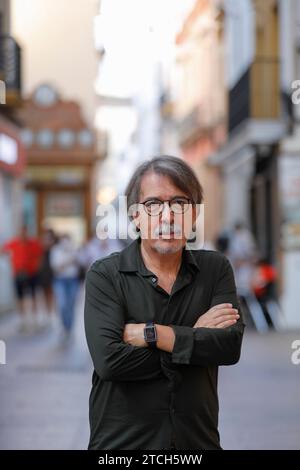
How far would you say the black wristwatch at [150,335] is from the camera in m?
2.68

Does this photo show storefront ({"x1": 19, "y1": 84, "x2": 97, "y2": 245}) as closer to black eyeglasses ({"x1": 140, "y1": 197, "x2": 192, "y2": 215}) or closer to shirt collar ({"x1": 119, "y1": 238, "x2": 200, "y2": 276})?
shirt collar ({"x1": 119, "y1": 238, "x2": 200, "y2": 276})

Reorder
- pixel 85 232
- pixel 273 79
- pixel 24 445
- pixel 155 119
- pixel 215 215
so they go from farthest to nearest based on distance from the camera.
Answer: pixel 155 119 → pixel 85 232 → pixel 215 215 → pixel 273 79 → pixel 24 445

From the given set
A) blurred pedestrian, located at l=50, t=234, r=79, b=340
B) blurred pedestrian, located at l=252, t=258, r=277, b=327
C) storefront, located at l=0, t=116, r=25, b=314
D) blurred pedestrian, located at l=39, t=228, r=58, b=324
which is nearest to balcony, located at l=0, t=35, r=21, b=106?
storefront, located at l=0, t=116, r=25, b=314

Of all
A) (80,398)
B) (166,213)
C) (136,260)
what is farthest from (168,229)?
(80,398)

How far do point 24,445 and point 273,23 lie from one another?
13595 millimetres

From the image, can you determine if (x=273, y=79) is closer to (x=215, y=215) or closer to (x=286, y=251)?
(x=286, y=251)

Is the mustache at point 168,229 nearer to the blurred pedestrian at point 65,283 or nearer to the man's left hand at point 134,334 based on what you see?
the man's left hand at point 134,334

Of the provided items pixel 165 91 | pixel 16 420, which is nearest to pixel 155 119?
pixel 165 91

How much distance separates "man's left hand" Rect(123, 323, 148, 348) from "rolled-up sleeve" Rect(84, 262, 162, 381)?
0.01m

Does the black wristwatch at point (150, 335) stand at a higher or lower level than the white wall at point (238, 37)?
lower

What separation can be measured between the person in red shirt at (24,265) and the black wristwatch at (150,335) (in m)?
12.6

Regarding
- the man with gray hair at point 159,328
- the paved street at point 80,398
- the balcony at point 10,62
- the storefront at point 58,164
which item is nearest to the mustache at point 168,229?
the man with gray hair at point 159,328

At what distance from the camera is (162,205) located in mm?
2729
